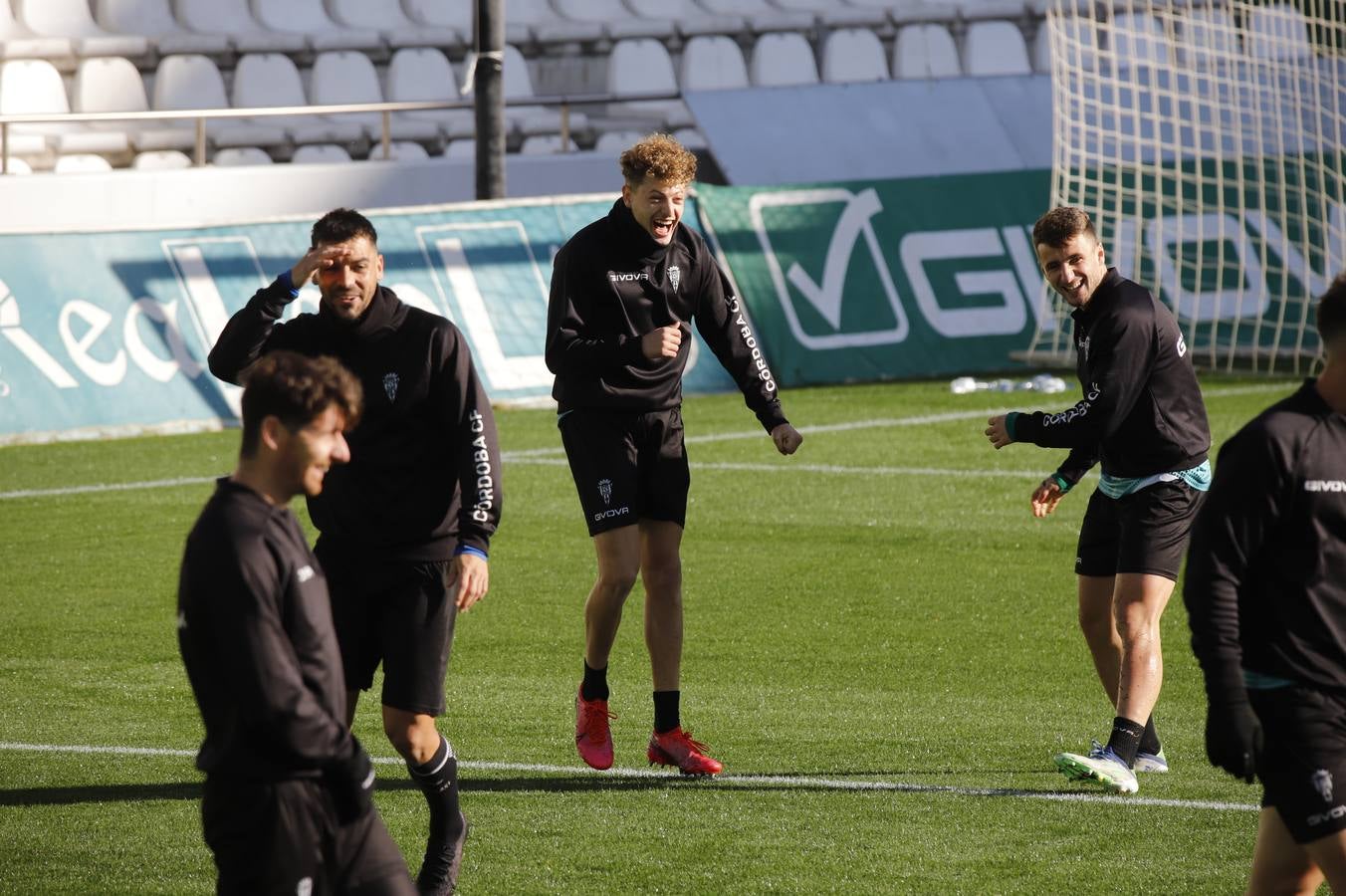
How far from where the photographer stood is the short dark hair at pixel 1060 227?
269 inches

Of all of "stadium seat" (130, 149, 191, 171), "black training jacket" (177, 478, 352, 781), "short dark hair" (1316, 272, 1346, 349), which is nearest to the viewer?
"black training jacket" (177, 478, 352, 781)

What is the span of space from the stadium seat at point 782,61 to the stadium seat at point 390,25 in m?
3.86

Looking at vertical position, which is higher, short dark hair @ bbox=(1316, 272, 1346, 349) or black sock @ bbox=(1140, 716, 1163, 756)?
short dark hair @ bbox=(1316, 272, 1346, 349)

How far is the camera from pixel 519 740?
25.4 feet

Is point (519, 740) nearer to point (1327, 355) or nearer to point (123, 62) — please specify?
point (1327, 355)

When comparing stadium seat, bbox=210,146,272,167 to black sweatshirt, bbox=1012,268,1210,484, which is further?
stadium seat, bbox=210,146,272,167

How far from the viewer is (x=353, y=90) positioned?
2433 centimetres

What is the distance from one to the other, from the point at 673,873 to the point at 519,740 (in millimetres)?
1820

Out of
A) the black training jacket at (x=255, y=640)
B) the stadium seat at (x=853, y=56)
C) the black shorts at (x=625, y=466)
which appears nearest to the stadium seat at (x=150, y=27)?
the stadium seat at (x=853, y=56)

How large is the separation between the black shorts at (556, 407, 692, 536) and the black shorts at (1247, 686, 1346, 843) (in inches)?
128

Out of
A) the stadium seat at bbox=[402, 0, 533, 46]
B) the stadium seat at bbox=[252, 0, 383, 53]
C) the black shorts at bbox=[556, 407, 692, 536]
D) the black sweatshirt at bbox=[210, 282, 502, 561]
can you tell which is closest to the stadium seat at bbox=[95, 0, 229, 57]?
the stadium seat at bbox=[252, 0, 383, 53]

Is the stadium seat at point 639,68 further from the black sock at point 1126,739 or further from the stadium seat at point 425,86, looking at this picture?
the black sock at point 1126,739

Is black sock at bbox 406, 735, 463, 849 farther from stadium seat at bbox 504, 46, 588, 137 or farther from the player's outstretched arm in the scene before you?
stadium seat at bbox 504, 46, 588, 137

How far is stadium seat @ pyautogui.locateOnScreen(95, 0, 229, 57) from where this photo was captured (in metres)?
23.7
